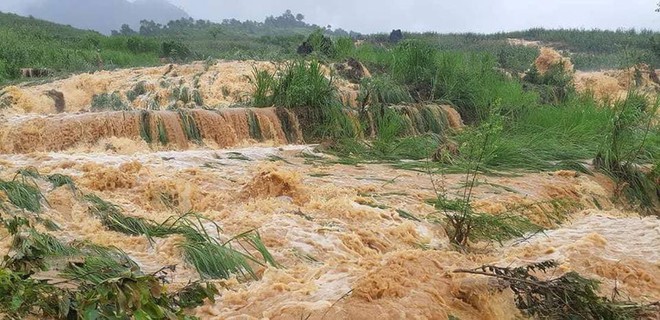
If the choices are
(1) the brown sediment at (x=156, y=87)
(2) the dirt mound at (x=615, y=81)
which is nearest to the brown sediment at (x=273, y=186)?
(1) the brown sediment at (x=156, y=87)

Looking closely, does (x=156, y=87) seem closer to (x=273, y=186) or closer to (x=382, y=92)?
(x=382, y=92)

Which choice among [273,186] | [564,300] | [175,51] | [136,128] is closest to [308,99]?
[136,128]

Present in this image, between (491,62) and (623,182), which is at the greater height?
(491,62)

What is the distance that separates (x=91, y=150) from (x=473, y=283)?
475 cm

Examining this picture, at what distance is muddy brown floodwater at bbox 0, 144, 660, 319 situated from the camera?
9.52 feet

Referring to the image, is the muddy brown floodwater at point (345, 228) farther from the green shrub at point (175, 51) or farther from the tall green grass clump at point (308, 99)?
the green shrub at point (175, 51)

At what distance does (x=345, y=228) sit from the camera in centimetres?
425

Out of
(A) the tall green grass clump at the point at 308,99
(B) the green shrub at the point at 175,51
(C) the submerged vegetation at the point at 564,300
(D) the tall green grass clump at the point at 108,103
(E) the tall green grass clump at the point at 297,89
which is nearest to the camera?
(C) the submerged vegetation at the point at 564,300

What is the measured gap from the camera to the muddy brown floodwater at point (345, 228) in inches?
114

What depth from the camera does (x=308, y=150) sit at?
6945mm

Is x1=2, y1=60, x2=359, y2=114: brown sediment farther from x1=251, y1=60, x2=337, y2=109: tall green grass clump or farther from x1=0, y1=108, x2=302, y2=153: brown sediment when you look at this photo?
x1=0, y1=108, x2=302, y2=153: brown sediment

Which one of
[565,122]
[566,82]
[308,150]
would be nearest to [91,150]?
[308,150]

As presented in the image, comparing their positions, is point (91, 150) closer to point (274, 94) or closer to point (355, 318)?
point (274, 94)

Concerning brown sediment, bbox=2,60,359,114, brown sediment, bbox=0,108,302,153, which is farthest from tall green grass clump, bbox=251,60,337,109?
brown sediment, bbox=2,60,359,114
